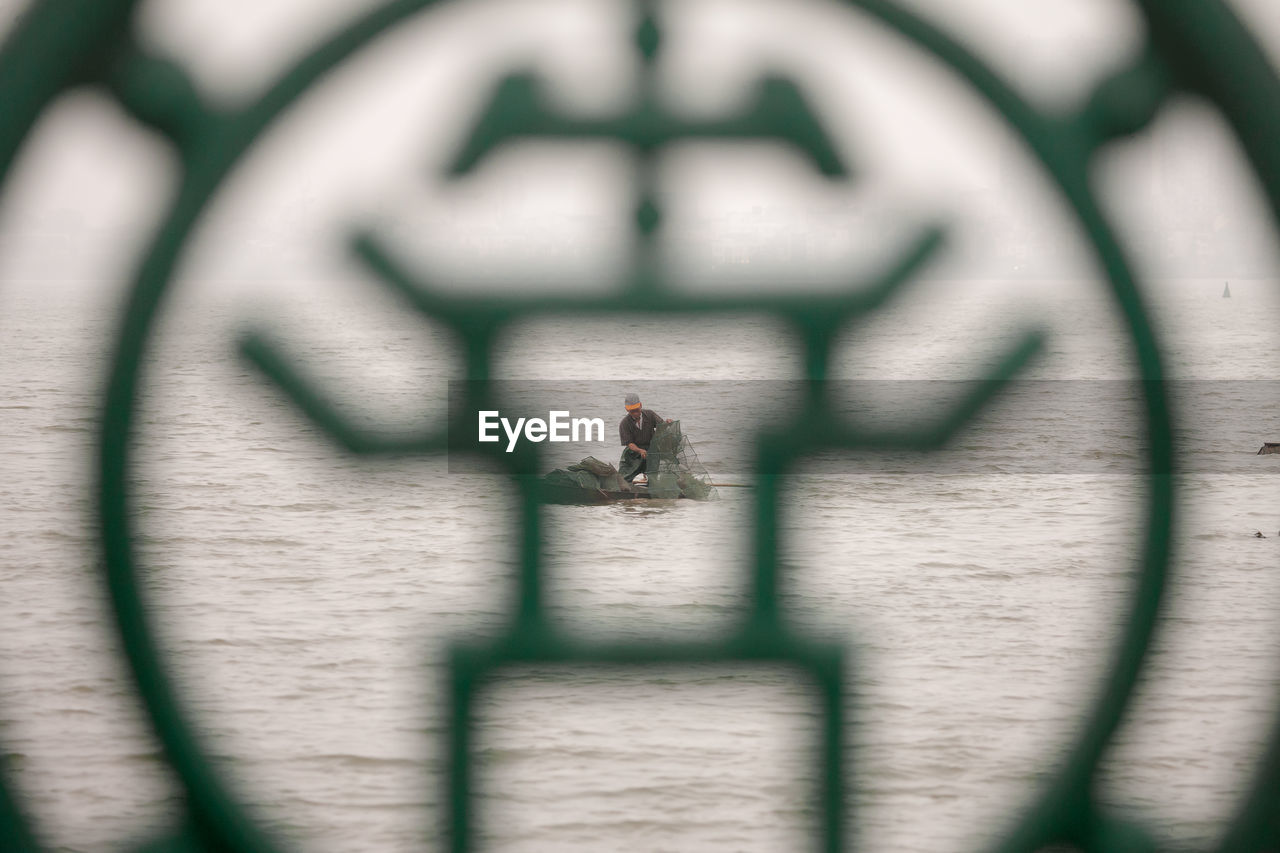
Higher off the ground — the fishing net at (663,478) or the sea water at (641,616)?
the fishing net at (663,478)

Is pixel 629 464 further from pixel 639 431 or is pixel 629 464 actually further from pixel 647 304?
pixel 647 304

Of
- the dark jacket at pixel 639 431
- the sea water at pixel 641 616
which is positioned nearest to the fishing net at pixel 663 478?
the sea water at pixel 641 616

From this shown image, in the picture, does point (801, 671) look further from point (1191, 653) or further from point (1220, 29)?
point (1191, 653)

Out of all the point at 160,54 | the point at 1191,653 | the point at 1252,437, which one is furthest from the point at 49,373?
the point at 160,54

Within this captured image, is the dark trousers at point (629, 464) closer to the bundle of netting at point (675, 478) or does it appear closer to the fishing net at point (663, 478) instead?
the fishing net at point (663, 478)

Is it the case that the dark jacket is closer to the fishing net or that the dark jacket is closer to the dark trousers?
the fishing net

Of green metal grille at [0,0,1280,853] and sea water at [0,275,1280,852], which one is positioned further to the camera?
sea water at [0,275,1280,852]

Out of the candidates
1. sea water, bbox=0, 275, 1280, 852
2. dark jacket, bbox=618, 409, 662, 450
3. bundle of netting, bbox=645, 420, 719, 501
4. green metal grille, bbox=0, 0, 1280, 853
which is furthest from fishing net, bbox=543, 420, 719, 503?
green metal grille, bbox=0, 0, 1280, 853

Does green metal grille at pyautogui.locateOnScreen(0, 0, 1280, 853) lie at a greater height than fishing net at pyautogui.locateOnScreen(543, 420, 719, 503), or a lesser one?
lesser
